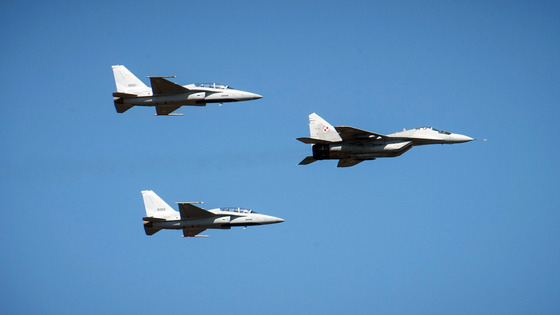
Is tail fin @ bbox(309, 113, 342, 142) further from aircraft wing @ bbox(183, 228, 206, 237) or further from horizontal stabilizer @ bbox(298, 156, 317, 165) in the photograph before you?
aircraft wing @ bbox(183, 228, 206, 237)

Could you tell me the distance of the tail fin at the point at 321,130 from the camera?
6153 cm

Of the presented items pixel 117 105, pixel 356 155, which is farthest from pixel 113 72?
pixel 356 155

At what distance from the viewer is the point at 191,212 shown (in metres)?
63.4

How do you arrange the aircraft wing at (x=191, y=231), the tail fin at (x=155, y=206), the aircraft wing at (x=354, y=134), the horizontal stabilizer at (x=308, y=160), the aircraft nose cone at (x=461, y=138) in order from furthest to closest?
1. the tail fin at (x=155, y=206)
2. the aircraft wing at (x=191, y=231)
3. the horizontal stabilizer at (x=308, y=160)
4. the aircraft nose cone at (x=461, y=138)
5. the aircraft wing at (x=354, y=134)

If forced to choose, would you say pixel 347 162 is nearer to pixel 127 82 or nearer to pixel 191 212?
pixel 191 212

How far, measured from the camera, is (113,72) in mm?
65500

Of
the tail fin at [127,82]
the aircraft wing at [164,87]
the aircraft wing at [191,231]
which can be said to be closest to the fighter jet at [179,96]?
the aircraft wing at [164,87]

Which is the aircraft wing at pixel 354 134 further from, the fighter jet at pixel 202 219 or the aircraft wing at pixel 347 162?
the fighter jet at pixel 202 219

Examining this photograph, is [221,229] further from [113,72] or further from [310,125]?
[113,72]

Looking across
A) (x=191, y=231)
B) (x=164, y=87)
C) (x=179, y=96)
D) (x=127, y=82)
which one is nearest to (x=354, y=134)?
(x=179, y=96)

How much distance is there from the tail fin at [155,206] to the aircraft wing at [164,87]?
10.6 m

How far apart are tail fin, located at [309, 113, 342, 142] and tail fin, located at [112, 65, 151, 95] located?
1339 cm

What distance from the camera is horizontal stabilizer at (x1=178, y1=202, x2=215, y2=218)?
6297cm

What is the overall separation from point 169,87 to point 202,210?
10001mm
